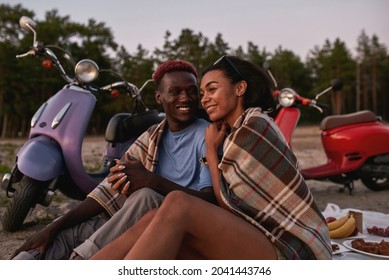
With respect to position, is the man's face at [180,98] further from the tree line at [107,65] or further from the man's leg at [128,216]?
the tree line at [107,65]

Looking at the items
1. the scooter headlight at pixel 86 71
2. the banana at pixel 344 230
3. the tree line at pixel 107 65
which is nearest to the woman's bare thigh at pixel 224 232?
the banana at pixel 344 230

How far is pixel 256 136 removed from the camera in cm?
141

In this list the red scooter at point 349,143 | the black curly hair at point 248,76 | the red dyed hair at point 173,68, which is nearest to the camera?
the black curly hair at point 248,76

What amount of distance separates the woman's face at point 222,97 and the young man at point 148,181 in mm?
242

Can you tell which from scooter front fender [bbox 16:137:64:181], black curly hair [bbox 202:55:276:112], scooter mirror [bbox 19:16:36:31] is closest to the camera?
black curly hair [bbox 202:55:276:112]

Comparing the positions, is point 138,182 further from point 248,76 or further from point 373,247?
point 373,247

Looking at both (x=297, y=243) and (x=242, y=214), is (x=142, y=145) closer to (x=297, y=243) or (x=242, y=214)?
(x=242, y=214)

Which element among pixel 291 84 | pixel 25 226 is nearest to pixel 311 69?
pixel 291 84

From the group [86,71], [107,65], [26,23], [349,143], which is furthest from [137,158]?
[107,65]

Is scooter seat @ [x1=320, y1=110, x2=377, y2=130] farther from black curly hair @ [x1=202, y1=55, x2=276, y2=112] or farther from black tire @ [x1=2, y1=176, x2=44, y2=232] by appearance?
black tire @ [x1=2, y1=176, x2=44, y2=232]

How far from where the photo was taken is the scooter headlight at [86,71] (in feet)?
8.91

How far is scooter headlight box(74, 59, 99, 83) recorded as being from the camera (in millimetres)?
2717

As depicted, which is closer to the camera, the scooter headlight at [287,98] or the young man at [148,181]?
the young man at [148,181]

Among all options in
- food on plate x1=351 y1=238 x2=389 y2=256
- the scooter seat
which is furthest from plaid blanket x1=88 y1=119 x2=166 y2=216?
the scooter seat
